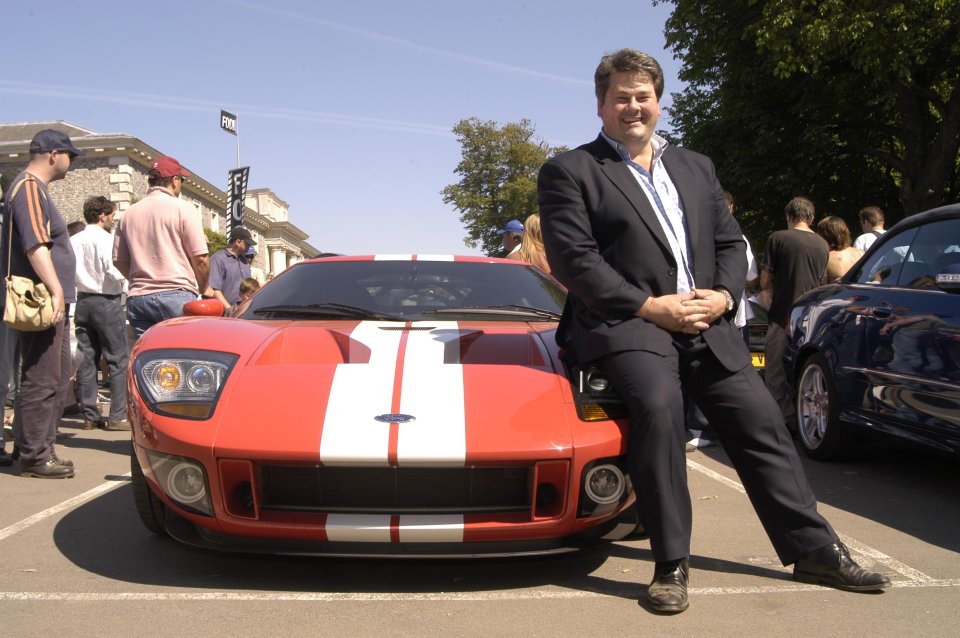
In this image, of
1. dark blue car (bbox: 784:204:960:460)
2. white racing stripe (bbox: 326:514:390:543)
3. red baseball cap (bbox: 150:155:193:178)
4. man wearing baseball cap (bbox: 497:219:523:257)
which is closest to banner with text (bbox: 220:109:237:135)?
man wearing baseball cap (bbox: 497:219:523:257)

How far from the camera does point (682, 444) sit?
2971 millimetres

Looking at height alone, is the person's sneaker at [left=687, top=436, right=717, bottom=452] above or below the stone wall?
below

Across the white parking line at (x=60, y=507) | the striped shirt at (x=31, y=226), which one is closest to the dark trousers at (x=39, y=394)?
the striped shirt at (x=31, y=226)

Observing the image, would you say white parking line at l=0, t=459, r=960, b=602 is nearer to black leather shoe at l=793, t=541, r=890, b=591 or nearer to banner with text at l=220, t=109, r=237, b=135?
black leather shoe at l=793, t=541, r=890, b=591

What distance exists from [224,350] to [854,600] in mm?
2366

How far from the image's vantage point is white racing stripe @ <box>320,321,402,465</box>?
2809 millimetres

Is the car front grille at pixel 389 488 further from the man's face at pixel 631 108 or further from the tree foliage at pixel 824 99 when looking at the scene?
the tree foliage at pixel 824 99

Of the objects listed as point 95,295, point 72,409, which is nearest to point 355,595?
point 95,295

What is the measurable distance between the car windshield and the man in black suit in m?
0.84

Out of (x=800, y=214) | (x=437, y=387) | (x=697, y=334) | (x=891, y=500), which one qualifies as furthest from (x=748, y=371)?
(x=800, y=214)

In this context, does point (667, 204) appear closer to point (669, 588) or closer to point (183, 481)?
point (669, 588)

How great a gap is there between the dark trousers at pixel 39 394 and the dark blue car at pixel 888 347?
4612 mm

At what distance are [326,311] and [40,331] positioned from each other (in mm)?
2106

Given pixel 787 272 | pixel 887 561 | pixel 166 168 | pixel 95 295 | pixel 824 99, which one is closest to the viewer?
pixel 887 561
